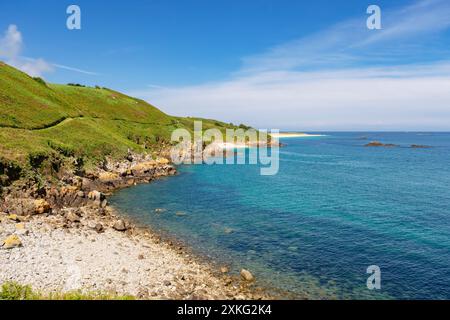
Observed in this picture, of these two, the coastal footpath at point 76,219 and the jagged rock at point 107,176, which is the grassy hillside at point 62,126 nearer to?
the coastal footpath at point 76,219

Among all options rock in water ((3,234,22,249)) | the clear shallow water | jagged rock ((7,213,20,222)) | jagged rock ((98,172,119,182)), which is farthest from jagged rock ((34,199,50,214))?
jagged rock ((98,172,119,182))

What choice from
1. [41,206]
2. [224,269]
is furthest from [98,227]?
[224,269]

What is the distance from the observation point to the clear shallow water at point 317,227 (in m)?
28.6

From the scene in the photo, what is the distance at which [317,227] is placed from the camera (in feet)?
137

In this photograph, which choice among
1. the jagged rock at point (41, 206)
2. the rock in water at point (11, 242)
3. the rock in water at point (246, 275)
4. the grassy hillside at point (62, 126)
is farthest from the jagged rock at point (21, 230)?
the rock in water at point (246, 275)

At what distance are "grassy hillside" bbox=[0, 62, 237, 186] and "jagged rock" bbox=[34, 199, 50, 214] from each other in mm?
6526

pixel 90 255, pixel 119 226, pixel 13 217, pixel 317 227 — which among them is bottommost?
pixel 90 255

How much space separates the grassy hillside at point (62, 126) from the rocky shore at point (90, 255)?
8035 mm

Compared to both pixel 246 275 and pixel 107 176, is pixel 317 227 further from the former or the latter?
pixel 107 176

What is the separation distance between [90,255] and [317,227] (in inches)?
1096

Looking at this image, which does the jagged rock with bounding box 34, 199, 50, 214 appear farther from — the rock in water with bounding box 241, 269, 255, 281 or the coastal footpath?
the rock in water with bounding box 241, 269, 255, 281

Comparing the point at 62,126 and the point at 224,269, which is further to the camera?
the point at 62,126

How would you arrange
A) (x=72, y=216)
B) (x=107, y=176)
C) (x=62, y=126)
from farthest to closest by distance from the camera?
(x=62, y=126) < (x=107, y=176) < (x=72, y=216)

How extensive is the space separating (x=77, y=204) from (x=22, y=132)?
24.1 meters
